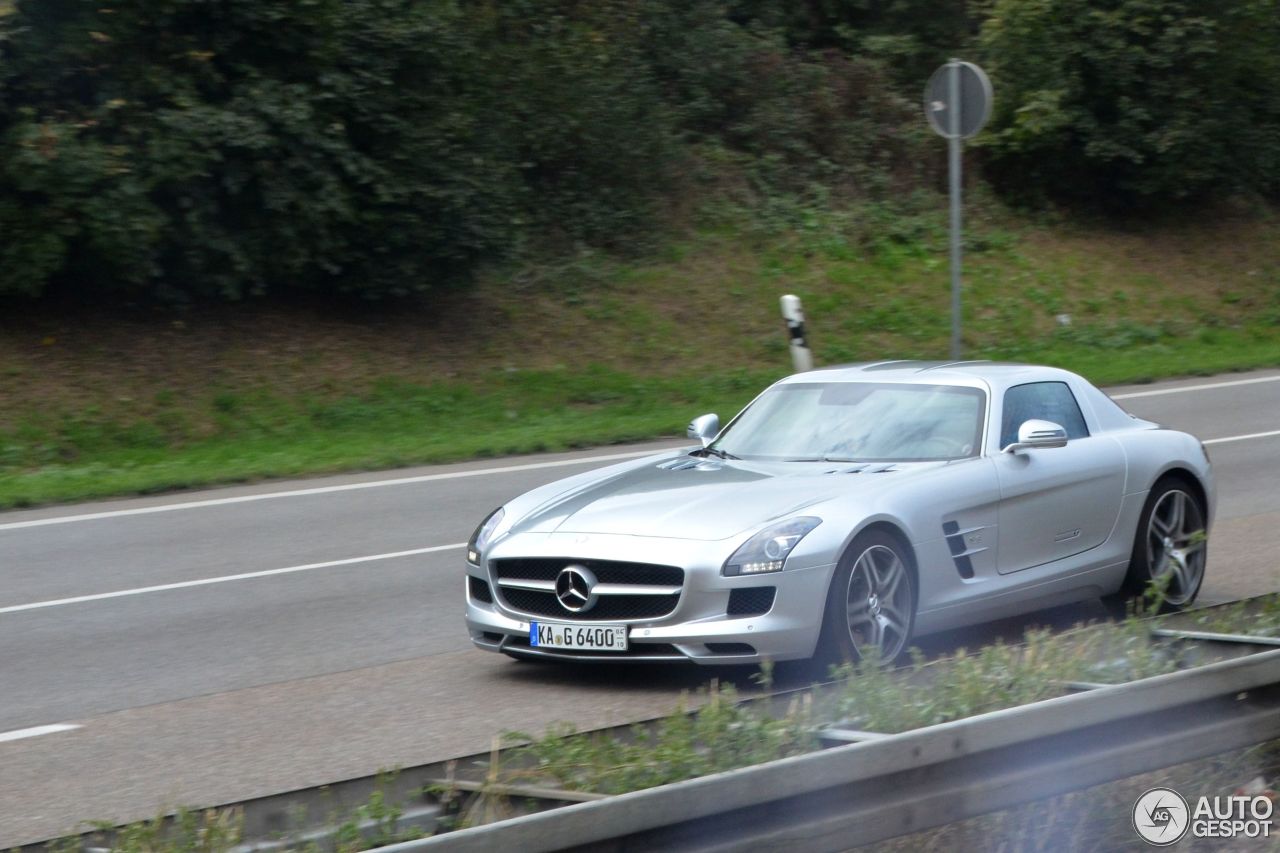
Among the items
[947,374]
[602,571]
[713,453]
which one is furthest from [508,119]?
[602,571]

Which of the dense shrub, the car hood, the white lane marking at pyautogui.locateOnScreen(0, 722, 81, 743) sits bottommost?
the white lane marking at pyautogui.locateOnScreen(0, 722, 81, 743)

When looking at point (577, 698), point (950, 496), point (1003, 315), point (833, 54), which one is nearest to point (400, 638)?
point (577, 698)

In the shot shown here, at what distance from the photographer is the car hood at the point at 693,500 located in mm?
7199

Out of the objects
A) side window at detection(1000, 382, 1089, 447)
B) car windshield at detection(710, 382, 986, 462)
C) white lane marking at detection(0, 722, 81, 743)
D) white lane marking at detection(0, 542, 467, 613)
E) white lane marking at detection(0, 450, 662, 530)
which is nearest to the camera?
white lane marking at detection(0, 722, 81, 743)

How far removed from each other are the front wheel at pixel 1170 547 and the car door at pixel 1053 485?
32 centimetres

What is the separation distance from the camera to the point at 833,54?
95.6 feet

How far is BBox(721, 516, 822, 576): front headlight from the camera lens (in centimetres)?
694

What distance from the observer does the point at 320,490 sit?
1363 centimetres

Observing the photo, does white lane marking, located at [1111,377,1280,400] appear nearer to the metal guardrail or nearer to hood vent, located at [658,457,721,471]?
hood vent, located at [658,457,721,471]

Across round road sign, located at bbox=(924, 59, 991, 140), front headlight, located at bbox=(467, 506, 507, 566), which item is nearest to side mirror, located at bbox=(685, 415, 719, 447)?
front headlight, located at bbox=(467, 506, 507, 566)

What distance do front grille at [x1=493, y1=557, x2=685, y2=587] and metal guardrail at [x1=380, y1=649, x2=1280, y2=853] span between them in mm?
2604

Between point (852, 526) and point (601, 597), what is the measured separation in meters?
1.12

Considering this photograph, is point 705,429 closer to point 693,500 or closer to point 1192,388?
point 693,500

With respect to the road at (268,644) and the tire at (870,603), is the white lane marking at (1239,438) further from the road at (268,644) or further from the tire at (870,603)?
the tire at (870,603)
